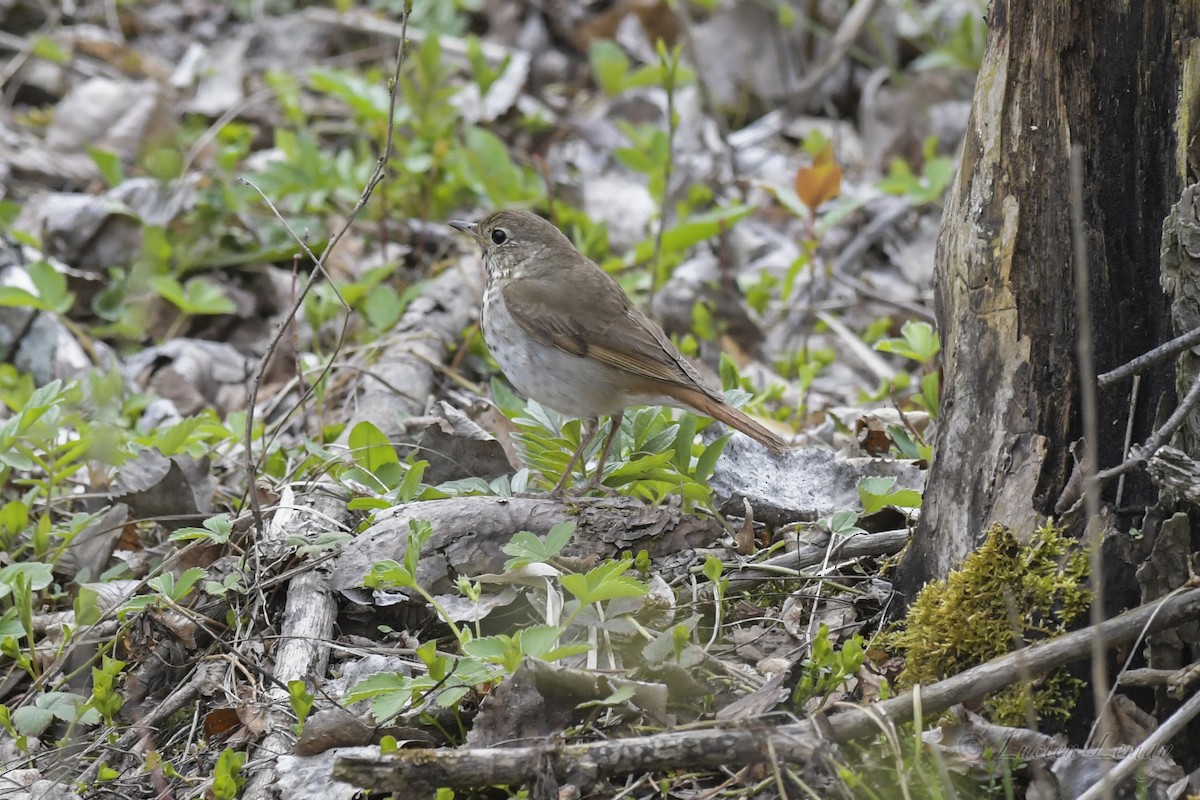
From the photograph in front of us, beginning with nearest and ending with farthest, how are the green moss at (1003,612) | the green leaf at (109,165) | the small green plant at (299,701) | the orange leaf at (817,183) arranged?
the green moss at (1003,612), the small green plant at (299,701), the orange leaf at (817,183), the green leaf at (109,165)

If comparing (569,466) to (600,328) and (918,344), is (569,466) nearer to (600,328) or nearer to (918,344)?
(600,328)

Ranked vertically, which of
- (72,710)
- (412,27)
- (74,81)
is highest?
(412,27)

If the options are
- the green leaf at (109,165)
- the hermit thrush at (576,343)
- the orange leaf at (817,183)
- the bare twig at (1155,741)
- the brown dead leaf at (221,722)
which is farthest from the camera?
the green leaf at (109,165)

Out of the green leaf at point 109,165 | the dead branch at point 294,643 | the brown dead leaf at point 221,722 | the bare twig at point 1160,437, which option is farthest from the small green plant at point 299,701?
the green leaf at point 109,165

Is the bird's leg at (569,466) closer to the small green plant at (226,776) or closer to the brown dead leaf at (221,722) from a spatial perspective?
the brown dead leaf at (221,722)

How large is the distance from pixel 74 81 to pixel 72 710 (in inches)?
241

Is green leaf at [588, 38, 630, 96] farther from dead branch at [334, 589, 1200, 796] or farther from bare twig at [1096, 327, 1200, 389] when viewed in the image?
dead branch at [334, 589, 1200, 796]

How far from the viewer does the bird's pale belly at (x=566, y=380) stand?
181 inches

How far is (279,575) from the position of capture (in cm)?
375

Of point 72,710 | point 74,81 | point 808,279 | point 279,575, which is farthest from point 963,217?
point 74,81

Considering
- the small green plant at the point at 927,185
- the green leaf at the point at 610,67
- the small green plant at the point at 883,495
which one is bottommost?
the small green plant at the point at 883,495

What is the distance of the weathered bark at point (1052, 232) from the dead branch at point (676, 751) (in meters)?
0.33

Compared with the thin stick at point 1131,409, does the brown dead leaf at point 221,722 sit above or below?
below

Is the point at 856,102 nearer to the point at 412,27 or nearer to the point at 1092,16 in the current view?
the point at 412,27
